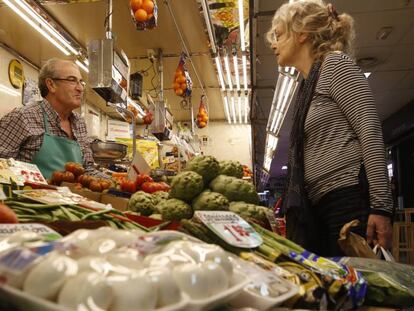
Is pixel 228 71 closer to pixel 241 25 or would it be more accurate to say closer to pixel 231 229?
pixel 241 25

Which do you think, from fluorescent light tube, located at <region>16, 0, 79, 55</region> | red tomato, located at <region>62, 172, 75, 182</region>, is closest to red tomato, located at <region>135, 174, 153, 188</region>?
red tomato, located at <region>62, 172, 75, 182</region>

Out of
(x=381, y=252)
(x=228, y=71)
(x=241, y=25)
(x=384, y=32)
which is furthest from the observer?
(x=228, y=71)

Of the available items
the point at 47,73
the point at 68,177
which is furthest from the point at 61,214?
the point at 47,73

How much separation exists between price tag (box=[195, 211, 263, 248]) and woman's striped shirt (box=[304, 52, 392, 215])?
0.92 m

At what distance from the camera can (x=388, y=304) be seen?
94 cm

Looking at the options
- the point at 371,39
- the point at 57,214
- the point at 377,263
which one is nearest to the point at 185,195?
the point at 57,214

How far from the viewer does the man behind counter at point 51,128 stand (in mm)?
2816

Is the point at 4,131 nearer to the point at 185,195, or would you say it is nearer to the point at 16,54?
the point at 185,195

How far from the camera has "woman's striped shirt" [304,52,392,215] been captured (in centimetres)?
176

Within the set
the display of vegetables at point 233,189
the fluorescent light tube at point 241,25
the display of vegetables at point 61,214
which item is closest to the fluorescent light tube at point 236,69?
the fluorescent light tube at point 241,25

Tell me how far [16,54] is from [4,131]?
4.46 m

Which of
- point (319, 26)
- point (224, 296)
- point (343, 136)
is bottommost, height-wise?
point (224, 296)

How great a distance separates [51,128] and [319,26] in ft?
6.69

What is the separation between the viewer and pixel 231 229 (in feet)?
3.21
